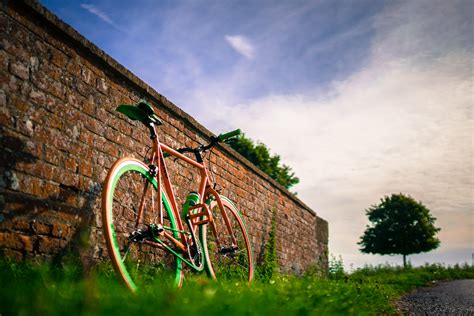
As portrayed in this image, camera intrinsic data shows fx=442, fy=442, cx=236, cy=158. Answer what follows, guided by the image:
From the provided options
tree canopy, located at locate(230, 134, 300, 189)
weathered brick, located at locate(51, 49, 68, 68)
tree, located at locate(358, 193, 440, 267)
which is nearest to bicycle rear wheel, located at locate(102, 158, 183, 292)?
weathered brick, located at locate(51, 49, 68, 68)

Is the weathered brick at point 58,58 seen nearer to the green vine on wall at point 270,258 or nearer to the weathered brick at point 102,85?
the weathered brick at point 102,85

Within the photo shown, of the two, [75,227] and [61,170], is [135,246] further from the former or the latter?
[61,170]

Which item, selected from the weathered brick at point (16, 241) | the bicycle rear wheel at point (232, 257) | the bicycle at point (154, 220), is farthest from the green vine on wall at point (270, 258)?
the weathered brick at point (16, 241)

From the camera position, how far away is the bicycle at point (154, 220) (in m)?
2.94

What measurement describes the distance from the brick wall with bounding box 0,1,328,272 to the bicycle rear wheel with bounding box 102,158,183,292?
0.63 feet

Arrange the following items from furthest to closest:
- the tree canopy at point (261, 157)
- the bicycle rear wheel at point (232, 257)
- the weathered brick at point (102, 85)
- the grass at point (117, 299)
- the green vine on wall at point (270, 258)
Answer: the tree canopy at point (261, 157) → the green vine on wall at point (270, 258) → the bicycle rear wheel at point (232, 257) → the weathered brick at point (102, 85) → the grass at point (117, 299)

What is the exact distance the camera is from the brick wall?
303cm

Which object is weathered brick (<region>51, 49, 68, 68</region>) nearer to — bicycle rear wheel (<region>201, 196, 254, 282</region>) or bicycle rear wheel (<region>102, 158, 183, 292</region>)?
bicycle rear wheel (<region>102, 158, 183, 292</region>)

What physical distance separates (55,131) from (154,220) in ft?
4.03

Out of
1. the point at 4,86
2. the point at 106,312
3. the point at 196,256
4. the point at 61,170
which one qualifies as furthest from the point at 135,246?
the point at 106,312

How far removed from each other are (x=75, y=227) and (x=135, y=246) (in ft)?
2.52

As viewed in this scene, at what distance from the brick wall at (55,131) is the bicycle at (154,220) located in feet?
0.80

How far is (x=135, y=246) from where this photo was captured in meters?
4.13

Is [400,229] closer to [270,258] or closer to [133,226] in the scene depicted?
[270,258]
